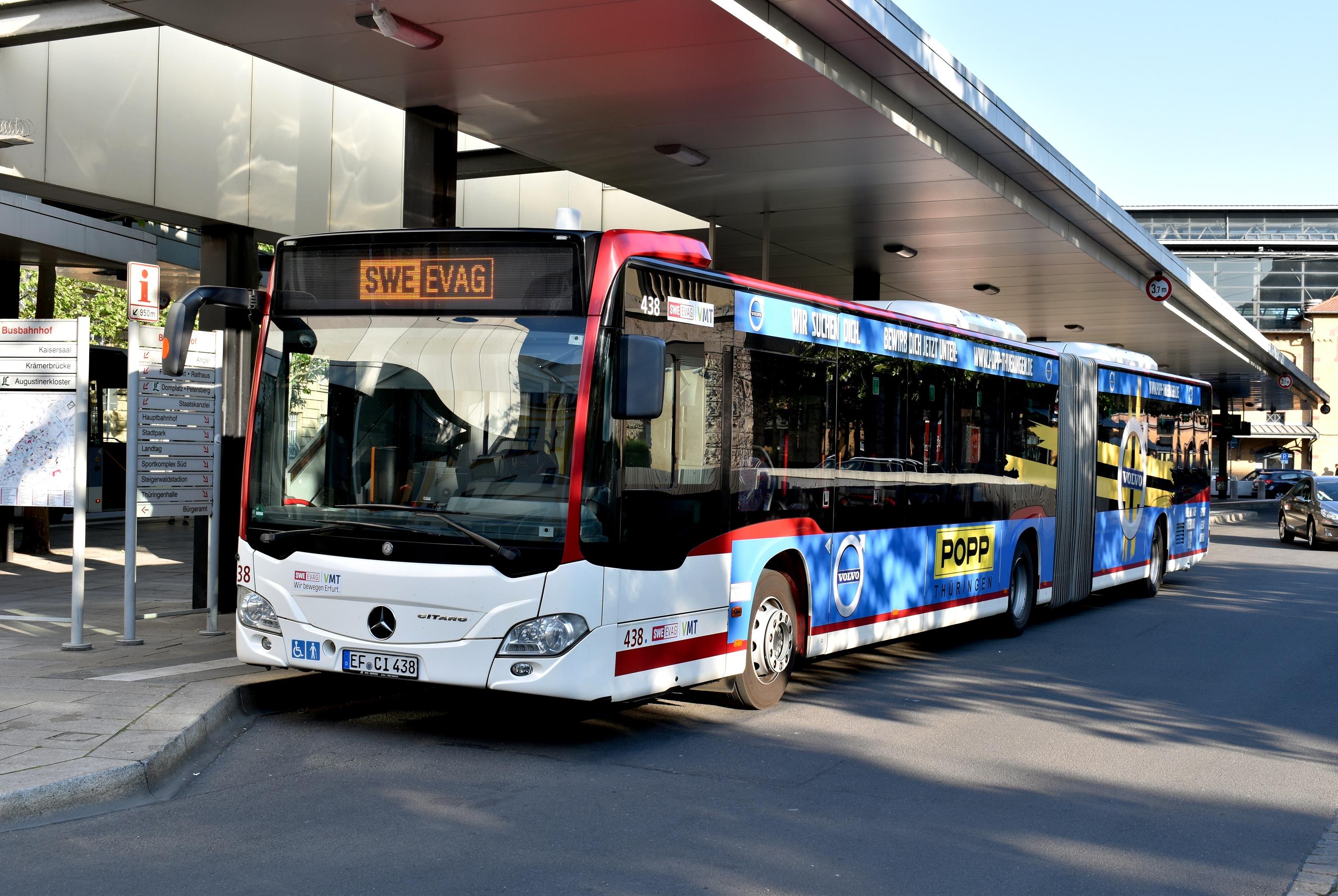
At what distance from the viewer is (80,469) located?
10.1 meters

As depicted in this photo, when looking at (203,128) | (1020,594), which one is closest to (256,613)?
(203,128)

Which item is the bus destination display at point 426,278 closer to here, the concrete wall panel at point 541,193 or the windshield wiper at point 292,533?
the windshield wiper at point 292,533

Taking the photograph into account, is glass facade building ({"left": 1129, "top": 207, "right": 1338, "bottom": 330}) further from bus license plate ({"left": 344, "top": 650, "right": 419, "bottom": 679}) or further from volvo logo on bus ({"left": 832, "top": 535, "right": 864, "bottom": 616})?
bus license plate ({"left": 344, "top": 650, "right": 419, "bottom": 679})

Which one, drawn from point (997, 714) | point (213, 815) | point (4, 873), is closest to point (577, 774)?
point (213, 815)

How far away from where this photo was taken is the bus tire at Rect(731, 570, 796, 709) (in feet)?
29.1

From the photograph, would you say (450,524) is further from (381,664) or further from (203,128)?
(203,128)

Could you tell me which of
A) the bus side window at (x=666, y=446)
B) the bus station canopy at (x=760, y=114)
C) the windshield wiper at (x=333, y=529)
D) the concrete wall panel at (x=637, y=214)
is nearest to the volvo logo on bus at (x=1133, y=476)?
the bus station canopy at (x=760, y=114)

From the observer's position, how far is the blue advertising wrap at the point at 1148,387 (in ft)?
54.5

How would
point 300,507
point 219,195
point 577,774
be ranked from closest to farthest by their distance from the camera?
point 577,774, point 300,507, point 219,195

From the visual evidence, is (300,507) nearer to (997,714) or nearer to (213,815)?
(213,815)

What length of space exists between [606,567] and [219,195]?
7.21m

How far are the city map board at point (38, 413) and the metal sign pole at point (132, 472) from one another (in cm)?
42

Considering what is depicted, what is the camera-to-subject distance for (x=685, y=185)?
15.4 metres

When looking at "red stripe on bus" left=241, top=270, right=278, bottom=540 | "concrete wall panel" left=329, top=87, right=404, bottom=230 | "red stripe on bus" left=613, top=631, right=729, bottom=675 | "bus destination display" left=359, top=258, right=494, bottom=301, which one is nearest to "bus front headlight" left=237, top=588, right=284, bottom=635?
"red stripe on bus" left=241, top=270, right=278, bottom=540
